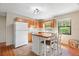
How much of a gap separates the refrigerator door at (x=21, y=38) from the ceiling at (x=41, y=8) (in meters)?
0.32

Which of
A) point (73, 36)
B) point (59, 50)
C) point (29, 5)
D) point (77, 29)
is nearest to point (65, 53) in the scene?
point (59, 50)

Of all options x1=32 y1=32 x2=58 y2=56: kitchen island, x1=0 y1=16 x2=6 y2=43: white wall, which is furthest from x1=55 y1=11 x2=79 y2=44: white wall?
x1=0 y1=16 x2=6 y2=43: white wall

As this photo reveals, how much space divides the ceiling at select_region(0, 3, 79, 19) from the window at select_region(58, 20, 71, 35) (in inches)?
6.6

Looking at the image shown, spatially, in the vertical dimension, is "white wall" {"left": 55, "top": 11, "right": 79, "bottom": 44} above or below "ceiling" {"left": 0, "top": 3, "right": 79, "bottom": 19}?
below

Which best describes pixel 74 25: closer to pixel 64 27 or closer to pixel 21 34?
pixel 64 27

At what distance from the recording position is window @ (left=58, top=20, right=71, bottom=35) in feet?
4.84

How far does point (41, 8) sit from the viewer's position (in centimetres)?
148

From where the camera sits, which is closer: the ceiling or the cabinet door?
the ceiling

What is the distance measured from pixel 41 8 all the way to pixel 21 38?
619 mm

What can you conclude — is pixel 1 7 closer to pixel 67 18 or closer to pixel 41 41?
pixel 41 41

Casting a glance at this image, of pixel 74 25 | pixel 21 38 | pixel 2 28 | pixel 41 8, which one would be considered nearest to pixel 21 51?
pixel 21 38

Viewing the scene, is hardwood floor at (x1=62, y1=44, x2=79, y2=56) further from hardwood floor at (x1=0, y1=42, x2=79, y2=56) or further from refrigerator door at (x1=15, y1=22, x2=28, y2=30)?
refrigerator door at (x1=15, y1=22, x2=28, y2=30)

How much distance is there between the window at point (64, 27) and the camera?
148 cm

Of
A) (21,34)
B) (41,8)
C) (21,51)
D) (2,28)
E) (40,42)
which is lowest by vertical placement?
(21,51)
